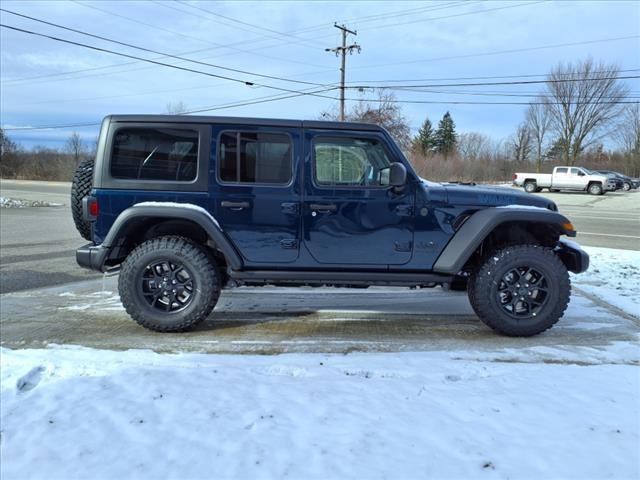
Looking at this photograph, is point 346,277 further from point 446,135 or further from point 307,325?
point 446,135

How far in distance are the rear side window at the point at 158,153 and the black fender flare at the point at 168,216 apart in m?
0.29

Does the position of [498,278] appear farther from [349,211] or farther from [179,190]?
[179,190]

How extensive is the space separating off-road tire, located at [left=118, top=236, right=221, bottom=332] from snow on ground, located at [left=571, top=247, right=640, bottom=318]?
4440 millimetres

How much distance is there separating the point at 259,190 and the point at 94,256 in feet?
5.33

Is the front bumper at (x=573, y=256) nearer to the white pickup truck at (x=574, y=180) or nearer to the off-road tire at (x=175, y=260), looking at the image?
the off-road tire at (x=175, y=260)

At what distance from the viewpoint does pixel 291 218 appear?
4371 mm

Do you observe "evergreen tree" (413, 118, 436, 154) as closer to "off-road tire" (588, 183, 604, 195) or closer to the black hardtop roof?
"off-road tire" (588, 183, 604, 195)

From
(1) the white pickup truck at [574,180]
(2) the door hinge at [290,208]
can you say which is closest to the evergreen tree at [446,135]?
(1) the white pickup truck at [574,180]

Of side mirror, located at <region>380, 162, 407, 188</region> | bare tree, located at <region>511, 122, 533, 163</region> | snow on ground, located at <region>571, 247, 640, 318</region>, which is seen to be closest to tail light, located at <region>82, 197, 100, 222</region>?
side mirror, located at <region>380, 162, 407, 188</region>

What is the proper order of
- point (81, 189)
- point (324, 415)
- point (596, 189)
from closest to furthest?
point (324, 415), point (81, 189), point (596, 189)

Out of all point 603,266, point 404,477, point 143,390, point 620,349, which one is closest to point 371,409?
point 404,477

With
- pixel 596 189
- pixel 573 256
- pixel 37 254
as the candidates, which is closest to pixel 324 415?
pixel 573 256

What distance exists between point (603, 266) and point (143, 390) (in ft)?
22.9

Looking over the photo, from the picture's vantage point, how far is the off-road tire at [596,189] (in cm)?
3222
